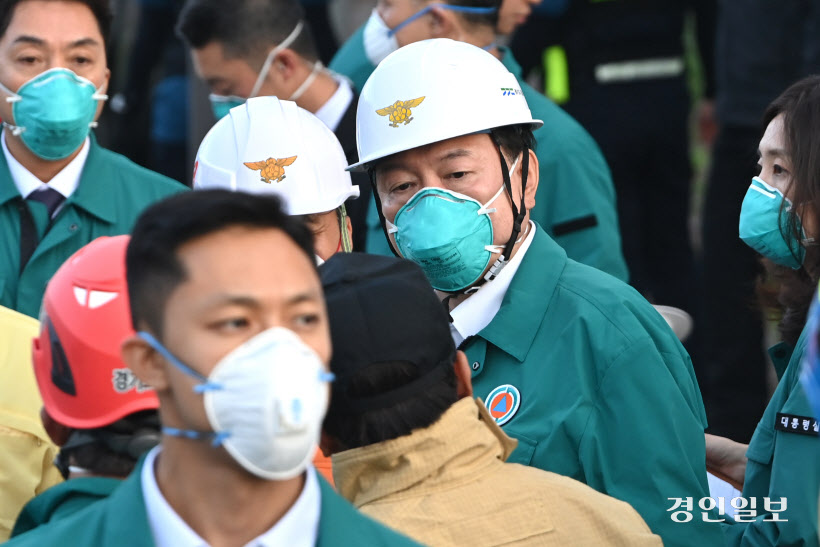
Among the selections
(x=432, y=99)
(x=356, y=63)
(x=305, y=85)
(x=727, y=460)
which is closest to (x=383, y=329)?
(x=432, y=99)

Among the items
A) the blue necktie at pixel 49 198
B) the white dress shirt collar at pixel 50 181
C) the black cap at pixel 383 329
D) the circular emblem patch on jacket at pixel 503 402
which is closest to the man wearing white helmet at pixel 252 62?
the white dress shirt collar at pixel 50 181

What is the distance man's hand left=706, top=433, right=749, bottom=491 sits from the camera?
14.0 ft

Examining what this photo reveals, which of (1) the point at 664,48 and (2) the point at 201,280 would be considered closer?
(2) the point at 201,280

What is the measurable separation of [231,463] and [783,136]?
2290 mm

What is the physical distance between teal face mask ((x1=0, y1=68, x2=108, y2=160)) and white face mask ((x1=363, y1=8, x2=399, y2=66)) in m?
1.62

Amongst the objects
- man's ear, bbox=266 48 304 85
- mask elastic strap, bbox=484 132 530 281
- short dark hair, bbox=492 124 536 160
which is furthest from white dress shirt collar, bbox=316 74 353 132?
mask elastic strap, bbox=484 132 530 281

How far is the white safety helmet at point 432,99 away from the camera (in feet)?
13.1

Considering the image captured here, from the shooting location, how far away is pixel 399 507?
2883 millimetres

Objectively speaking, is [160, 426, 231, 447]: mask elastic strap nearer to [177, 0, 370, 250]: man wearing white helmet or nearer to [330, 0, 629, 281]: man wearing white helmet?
[330, 0, 629, 281]: man wearing white helmet

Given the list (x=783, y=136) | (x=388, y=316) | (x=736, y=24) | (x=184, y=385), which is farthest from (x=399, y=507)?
(x=736, y=24)

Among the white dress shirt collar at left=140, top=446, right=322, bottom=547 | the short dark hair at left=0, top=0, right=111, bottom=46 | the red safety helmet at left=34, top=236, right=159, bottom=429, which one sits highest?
the short dark hair at left=0, top=0, right=111, bottom=46

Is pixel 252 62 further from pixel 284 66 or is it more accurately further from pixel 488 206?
pixel 488 206

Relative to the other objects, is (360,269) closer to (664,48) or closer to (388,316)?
(388,316)

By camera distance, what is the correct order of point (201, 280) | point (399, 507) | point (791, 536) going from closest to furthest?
point (201, 280) → point (399, 507) → point (791, 536)
